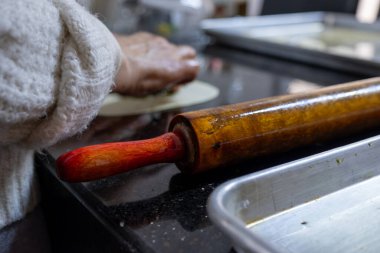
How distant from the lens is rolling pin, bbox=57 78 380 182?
0.35 m

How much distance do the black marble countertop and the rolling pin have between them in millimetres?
22

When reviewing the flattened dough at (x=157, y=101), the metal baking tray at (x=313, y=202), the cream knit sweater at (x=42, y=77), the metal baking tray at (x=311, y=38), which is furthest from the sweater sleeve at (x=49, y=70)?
the metal baking tray at (x=311, y=38)

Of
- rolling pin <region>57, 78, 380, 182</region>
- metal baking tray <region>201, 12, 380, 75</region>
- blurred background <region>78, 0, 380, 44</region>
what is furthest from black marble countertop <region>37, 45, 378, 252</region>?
blurred background <region>78, 0, 380, 44</region>

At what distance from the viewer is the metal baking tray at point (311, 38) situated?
36.9 inches

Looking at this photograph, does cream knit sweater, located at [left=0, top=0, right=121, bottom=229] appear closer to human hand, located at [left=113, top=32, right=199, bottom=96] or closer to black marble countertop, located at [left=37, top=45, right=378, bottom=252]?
black marble countertop, located at [left=37, top=45, right=378, bottom=252]

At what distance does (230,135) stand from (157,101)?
0.33 metres

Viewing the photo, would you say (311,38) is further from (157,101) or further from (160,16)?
(157,101)

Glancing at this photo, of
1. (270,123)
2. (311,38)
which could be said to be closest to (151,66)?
(270,123)

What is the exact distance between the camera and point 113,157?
357mm

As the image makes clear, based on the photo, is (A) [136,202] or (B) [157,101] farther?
(B) [157,101]

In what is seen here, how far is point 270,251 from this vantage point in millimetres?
250

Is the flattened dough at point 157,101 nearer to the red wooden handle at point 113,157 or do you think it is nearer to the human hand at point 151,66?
the human hand at point 151,66

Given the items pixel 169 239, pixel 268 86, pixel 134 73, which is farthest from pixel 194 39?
pixel 169 239

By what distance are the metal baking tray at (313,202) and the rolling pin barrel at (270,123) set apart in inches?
2.5
